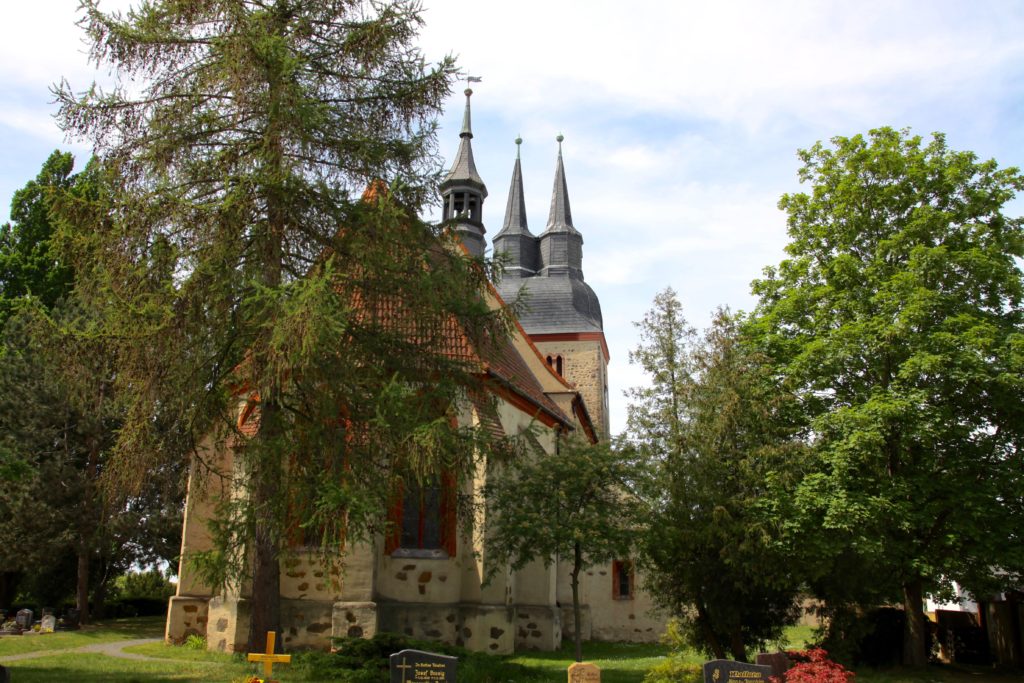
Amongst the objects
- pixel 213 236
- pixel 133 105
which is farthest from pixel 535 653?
pixel 133 105

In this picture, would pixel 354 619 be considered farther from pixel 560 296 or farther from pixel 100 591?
pixel 560 296

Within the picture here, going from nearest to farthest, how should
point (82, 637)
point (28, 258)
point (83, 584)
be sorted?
point (82, 637) < point (83, 584) < point (28, 258)

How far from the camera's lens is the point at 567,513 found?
1428 cm

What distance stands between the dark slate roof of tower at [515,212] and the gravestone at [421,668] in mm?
31934

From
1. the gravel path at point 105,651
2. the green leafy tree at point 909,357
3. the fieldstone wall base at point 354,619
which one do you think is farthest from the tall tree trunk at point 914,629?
the gravel path at point 105,651

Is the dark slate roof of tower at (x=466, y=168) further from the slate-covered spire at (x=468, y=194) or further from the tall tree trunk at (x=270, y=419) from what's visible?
the tall tree trunk at (x=270, y=419)

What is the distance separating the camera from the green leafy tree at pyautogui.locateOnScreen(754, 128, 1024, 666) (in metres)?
15.8

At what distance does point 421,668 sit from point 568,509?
5487 millimetres

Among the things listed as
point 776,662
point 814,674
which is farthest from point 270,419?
point 814,674

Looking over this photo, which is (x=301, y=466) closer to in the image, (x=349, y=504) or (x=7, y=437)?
(x=349, y=504)

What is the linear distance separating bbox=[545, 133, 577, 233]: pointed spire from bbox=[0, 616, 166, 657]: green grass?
2420 cm

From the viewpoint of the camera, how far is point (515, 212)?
133 feet

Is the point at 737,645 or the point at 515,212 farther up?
the point at 515,212

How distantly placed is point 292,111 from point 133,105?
8.26ft
